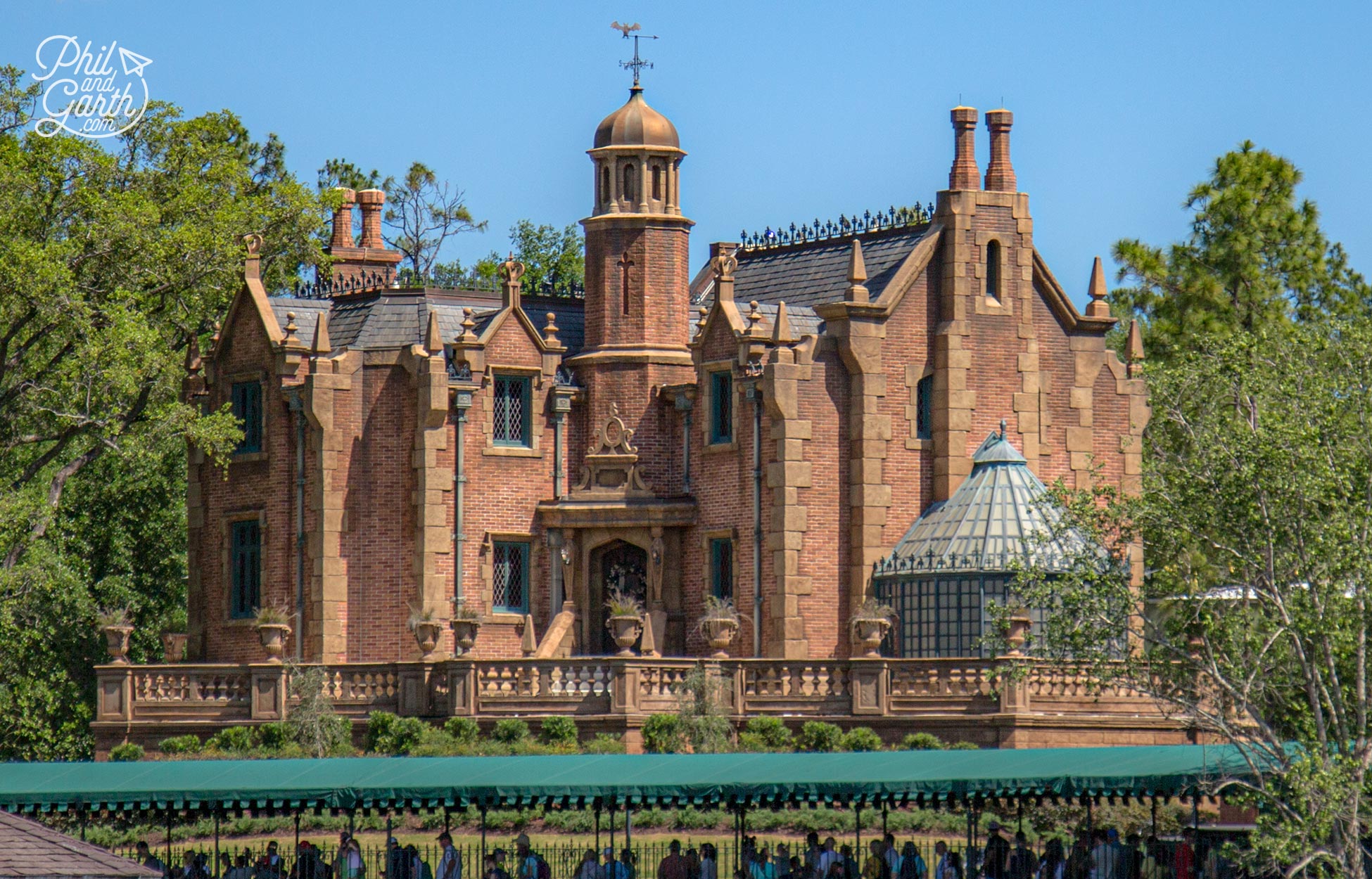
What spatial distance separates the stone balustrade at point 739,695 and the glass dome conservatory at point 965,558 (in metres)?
1.91

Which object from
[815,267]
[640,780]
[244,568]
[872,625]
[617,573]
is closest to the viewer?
[640,780]

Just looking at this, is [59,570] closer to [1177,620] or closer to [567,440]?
[567,440]

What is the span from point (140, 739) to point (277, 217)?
50.0 feet

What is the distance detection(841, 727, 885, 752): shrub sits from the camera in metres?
45.2

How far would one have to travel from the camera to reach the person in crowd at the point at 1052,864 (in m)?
A: 37.7

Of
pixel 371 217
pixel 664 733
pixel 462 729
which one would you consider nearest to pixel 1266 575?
pixel 664 733

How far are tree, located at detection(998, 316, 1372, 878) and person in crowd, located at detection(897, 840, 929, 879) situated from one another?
3.31m

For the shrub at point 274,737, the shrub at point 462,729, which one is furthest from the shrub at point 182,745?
the shrub at point 462,729

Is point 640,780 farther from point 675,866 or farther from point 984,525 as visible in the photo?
point 984,525

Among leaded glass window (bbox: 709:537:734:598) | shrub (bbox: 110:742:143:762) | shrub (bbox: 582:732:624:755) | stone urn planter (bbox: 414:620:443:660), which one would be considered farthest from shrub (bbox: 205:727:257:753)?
leaded glass window (bbox: 709:537:734:598)

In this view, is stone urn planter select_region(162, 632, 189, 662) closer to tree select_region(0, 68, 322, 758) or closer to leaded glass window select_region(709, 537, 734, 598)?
tree select_region(0, 68, 322, 758)

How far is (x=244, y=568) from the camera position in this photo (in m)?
53.9

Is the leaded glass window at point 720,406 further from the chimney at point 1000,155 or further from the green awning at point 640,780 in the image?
the green awning at point 640,780

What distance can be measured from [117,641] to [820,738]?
12.3 metres
